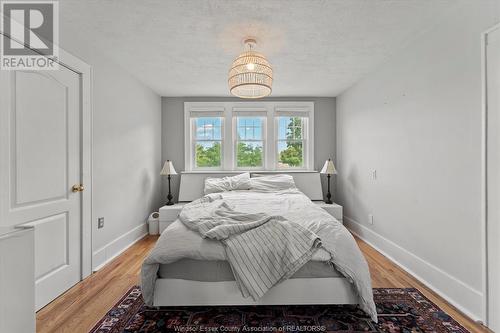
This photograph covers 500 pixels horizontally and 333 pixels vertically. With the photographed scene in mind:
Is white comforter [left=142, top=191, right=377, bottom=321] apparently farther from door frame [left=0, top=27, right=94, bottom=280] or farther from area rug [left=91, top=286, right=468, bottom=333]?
door frame [left=0, top=27, right=94, bottom=280]

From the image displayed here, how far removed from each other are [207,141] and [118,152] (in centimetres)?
183

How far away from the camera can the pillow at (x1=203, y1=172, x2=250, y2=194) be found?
4094 millimetres

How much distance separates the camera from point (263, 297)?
1.78 m

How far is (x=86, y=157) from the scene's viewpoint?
2.51 meters

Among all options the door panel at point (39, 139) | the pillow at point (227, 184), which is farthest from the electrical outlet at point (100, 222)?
the pillow at point (227, 184)

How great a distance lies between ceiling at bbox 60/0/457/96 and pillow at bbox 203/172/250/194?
1.72 metres

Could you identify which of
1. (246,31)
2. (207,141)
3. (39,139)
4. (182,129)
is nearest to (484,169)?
(246,31)

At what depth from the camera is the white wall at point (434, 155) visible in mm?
1877

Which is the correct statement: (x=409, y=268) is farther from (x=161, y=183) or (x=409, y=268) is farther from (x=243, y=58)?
(x=161, y=183)

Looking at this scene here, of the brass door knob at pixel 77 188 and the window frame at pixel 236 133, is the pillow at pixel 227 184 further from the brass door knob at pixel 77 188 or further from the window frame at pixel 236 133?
the brass door knob at pixel 77 188

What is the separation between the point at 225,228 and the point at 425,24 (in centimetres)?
A: 252

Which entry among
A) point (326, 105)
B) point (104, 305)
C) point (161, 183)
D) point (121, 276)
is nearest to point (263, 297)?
point (104, 305)
